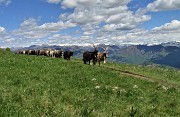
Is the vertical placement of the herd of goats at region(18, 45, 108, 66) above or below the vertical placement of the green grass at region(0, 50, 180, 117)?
above

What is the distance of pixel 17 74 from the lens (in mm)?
26031

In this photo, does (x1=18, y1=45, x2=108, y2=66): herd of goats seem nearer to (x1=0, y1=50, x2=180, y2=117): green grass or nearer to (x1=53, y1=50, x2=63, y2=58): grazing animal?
(x1=53, y1=50, x2=63, y2=58): grazing animal

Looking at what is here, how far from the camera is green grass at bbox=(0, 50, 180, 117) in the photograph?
1775 centimetres

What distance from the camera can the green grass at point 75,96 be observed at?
58.2ft

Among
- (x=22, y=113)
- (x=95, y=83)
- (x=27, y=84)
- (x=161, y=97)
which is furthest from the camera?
(x=95, y=83)

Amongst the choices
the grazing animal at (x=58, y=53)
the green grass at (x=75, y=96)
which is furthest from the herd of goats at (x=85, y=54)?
the green grass at (x=75, y=96)

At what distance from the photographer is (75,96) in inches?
862

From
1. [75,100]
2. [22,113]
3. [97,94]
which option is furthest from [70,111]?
[97,94]

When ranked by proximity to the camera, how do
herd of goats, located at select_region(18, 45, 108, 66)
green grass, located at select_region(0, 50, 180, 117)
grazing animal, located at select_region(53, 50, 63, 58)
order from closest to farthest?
1. green grass, located at select_region(0, 50, 180, 117)
2. herd of goats, located at select_region(18, 45, 108, 66)
3. grazing animal, located at select_region(53, 50, 63, 58)

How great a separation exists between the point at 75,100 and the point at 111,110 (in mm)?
→ 2369

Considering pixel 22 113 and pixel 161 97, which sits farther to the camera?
pixel 161 97

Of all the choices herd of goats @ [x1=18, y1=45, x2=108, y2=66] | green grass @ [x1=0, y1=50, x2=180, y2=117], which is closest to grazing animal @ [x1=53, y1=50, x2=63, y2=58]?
A: herd of goats @ [x1=18, y1=45, x2=108, y2=66]

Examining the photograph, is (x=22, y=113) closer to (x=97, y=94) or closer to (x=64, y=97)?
(x=64, y=97)

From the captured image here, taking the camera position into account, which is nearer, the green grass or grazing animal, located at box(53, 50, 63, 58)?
the green grass
